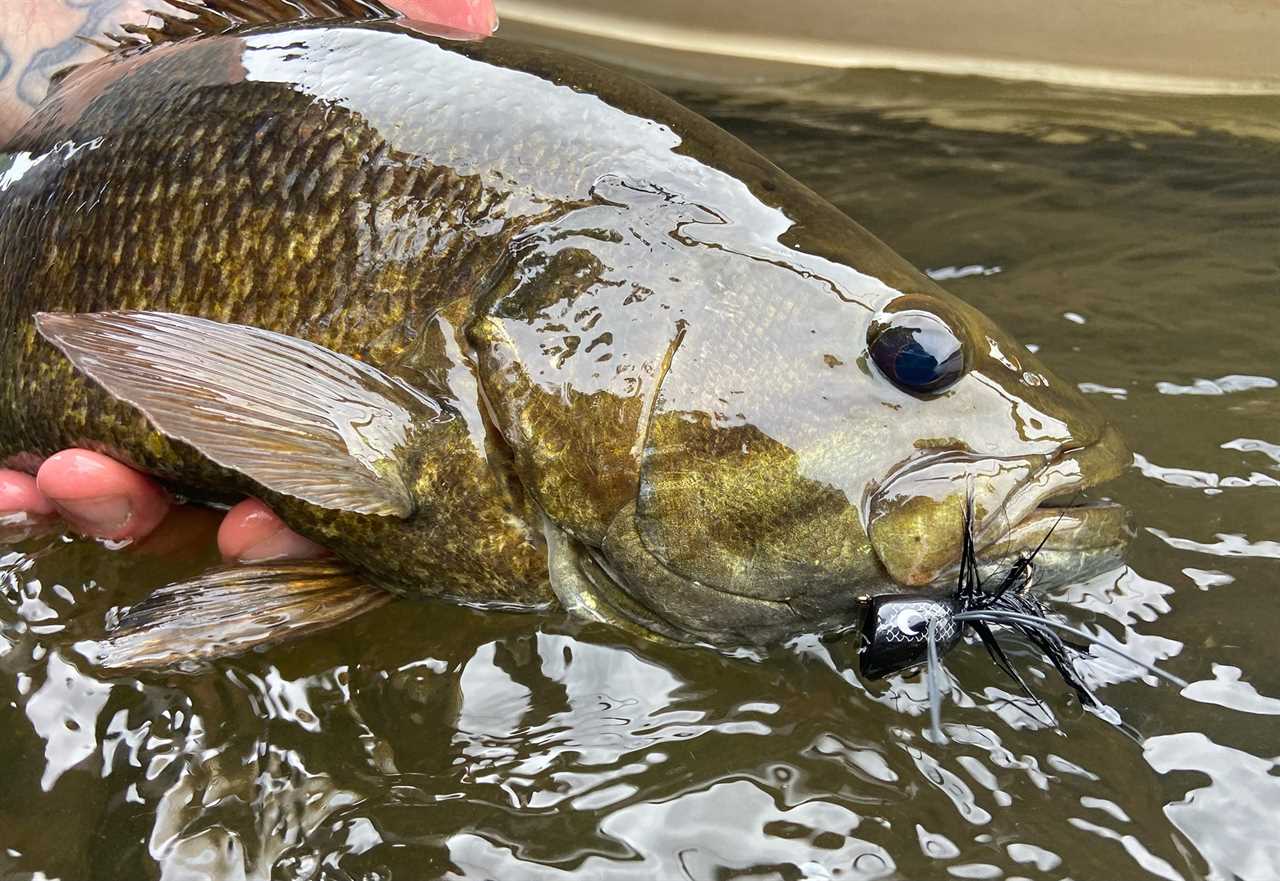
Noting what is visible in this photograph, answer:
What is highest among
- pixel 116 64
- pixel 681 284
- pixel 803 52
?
pixel 803 52

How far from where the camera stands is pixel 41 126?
2.83 metres

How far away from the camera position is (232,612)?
2.34m

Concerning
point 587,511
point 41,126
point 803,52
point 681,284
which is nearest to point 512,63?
point 681,284

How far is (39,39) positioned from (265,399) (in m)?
2.55

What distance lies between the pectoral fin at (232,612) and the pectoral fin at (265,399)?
0.33 m

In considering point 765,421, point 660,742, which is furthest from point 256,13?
point 660,742

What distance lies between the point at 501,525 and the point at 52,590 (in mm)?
1205

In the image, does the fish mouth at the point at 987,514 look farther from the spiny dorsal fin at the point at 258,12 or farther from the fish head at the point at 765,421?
the spiny dorsal fin at the point at 258,12

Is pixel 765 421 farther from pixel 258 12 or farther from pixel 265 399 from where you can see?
pixel 258 12

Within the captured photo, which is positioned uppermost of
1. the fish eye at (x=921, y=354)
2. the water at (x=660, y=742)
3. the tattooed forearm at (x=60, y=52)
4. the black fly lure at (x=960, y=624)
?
the tattooed forearm at (x=60, y=52)

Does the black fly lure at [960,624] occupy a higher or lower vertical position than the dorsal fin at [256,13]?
lower

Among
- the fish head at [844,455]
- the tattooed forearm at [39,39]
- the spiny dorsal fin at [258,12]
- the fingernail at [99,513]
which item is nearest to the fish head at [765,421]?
the fish head at [844,455]

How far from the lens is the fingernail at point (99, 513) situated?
2582mm

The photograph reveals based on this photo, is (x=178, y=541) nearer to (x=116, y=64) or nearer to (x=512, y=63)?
(x=116, y=64)
